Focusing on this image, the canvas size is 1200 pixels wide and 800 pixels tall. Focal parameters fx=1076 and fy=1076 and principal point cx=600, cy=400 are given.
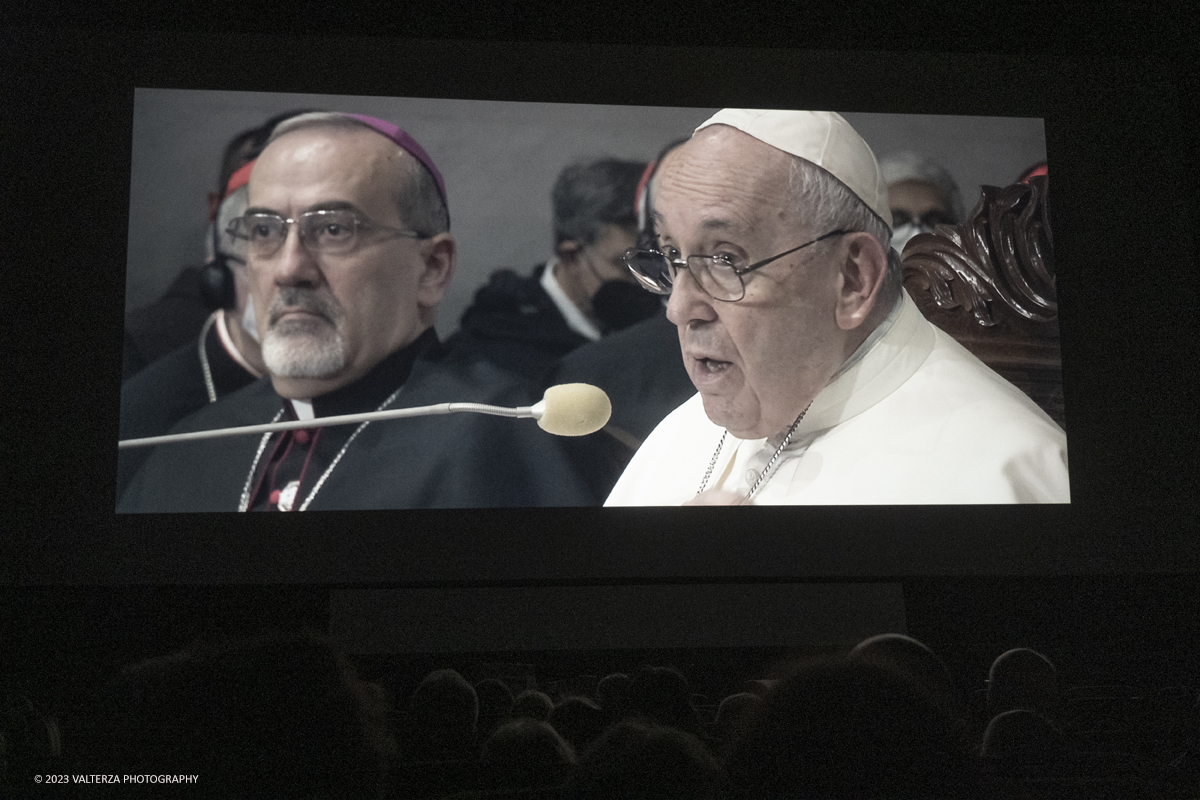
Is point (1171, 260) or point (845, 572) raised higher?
point (1171, 260)

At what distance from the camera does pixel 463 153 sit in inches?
132

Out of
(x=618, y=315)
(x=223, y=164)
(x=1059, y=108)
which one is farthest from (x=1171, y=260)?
(x=223, y=164)

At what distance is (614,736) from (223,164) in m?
2.67

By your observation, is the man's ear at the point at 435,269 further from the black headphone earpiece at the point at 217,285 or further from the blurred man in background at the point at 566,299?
the black headphone earpiece at the point at 217,285

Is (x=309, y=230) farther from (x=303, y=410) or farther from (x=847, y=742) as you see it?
(x=847, y=742)

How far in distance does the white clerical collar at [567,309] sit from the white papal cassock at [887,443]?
1.18 feet

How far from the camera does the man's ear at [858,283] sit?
320 centimetres

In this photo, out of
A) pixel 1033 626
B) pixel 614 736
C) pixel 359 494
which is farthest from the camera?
pixel 1033 626

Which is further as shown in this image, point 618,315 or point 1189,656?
point 1189,656

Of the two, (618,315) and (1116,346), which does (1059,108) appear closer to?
(1116,346)

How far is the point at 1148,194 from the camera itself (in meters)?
3.66

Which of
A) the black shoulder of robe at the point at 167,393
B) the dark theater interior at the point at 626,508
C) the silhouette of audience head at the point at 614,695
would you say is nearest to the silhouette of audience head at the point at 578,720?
the silhouette of audience head at the point at 614,695

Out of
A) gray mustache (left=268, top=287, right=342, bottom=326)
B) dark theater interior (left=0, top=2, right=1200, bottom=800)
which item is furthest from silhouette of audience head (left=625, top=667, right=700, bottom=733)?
gray mustache (left=268, top=287, right=342, bottom=326)

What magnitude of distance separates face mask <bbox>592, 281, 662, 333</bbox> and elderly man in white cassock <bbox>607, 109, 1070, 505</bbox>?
0.06m
